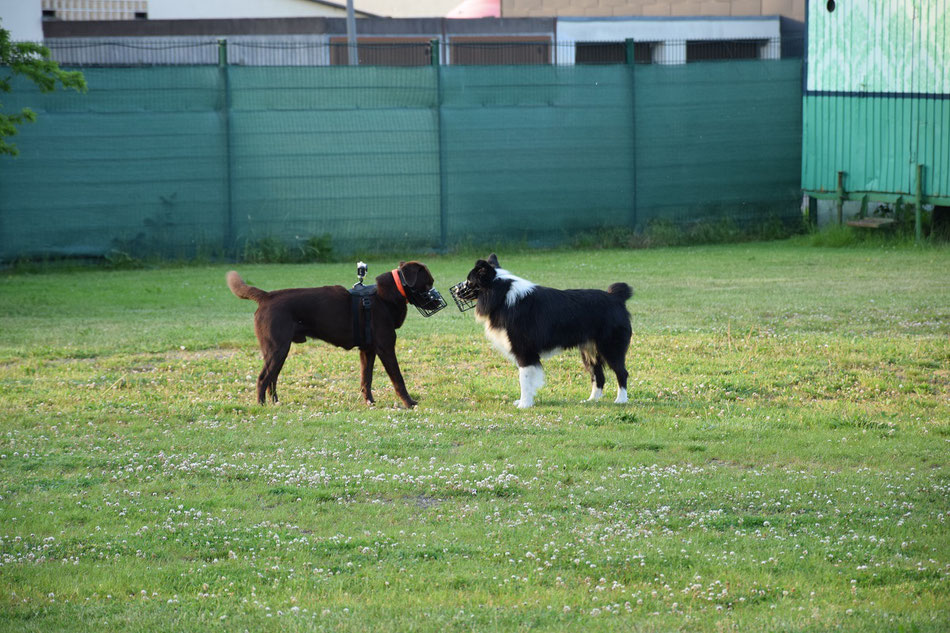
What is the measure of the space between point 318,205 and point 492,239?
308cm

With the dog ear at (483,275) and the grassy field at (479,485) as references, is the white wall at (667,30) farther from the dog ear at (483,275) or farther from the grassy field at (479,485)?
the dog ear at (483,275)

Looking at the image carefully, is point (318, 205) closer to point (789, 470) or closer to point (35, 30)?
point (789, 470)

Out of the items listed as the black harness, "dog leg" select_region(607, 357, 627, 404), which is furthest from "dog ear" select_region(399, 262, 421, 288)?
"dog leg" select_region(607, 357, 627, 404)

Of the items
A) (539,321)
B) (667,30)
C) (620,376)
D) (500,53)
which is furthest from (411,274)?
(500,53)

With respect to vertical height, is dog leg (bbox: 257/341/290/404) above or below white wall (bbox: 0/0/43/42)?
below

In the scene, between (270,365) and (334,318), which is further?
(334,318)

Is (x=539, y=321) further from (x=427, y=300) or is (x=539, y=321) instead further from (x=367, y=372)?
(x=367, y=372)

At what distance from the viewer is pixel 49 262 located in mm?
17500

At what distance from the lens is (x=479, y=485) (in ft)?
21.6

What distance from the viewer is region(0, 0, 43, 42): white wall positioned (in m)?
30.4

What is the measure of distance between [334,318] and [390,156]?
10244 mm

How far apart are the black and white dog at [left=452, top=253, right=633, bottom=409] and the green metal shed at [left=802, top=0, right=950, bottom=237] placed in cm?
1189

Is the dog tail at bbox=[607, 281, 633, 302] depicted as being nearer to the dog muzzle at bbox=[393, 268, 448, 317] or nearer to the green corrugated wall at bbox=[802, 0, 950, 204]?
the dog muzzle at bbox=[393, 268, 448, 317]

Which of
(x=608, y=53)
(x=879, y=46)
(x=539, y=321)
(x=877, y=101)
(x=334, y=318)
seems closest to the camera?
(x=539, y=321)
